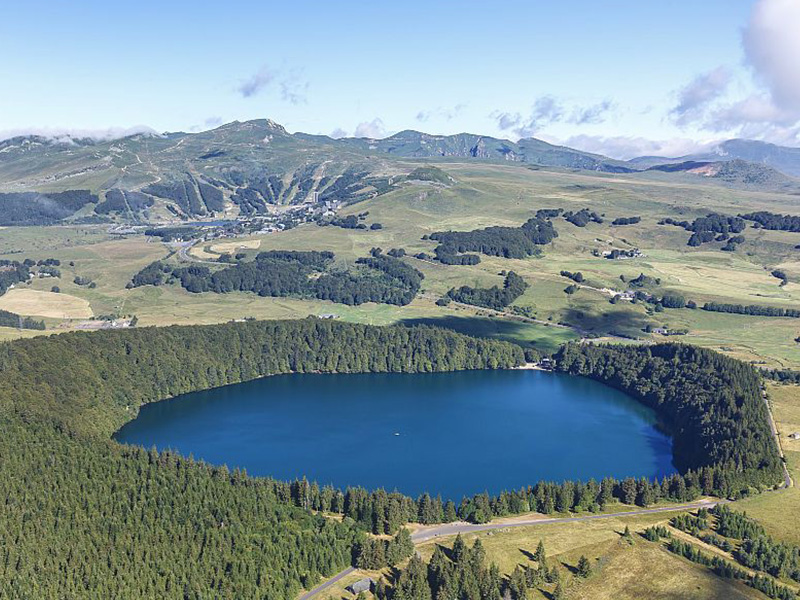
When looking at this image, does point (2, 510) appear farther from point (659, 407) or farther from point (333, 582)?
point (659, 407)

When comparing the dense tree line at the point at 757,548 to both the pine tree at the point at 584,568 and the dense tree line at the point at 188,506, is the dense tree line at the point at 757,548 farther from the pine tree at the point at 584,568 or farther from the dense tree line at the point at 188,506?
the pine tree at the point at 584,568

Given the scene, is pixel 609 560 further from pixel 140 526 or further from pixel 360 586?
pixel 140 526

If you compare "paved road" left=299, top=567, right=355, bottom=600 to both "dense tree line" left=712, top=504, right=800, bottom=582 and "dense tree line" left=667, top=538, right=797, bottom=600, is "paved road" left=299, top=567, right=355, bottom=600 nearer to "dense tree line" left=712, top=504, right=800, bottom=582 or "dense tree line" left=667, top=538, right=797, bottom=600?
"dense tree line" left=667, top=538, right=797, bottom=600

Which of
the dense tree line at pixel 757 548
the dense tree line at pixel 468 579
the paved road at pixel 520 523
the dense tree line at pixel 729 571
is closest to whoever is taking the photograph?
the dense tree line at pixel 468 579

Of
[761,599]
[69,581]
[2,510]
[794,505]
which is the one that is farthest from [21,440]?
[794,505]

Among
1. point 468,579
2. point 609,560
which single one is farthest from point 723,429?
point 468,579

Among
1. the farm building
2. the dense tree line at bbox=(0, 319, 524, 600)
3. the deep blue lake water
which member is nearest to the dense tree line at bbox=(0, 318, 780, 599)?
the dense tree line at bbox=(0, 319, 524, 600)

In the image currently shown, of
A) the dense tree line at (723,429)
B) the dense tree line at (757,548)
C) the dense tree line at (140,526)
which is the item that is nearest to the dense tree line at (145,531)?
the dense tree line at (140,526)
